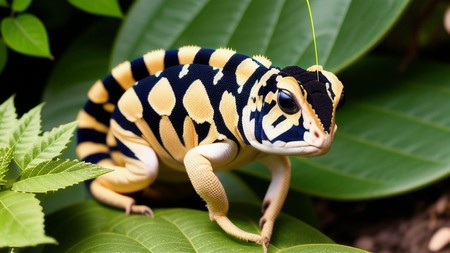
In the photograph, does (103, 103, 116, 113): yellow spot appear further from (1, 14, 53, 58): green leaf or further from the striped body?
(1, 14, 53, 58): green leaf

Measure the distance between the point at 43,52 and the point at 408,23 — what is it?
0.97 meters

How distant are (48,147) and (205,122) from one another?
218 mm

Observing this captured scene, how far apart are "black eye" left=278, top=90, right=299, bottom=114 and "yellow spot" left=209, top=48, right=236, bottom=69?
0.13 m

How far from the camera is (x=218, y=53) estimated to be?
3.04ft

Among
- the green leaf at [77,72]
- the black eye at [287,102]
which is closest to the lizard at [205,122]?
the black eye at [287,102]

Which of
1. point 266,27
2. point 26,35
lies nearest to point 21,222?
point 26,35

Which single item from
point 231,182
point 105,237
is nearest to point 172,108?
point 105,237

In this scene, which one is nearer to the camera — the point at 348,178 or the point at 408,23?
the point at 348,178

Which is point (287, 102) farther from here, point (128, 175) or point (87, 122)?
point (87, 122)

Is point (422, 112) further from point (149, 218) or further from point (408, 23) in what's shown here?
point (149, 218)

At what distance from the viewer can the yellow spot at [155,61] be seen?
A: 0.99m

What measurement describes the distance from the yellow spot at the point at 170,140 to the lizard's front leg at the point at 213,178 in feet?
0.20

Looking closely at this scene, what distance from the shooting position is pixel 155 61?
0.99 meters

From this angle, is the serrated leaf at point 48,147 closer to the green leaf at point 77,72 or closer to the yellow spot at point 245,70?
the yellow spot at point 245,70
